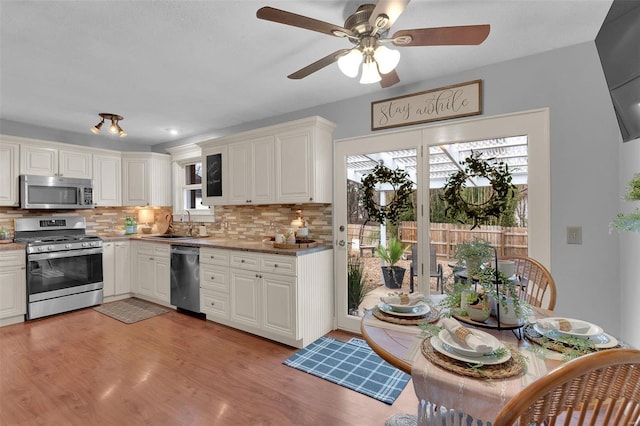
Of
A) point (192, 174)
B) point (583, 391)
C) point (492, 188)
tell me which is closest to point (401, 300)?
point (583, 391)

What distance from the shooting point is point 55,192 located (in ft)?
13.4

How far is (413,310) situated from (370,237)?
5.90 ft

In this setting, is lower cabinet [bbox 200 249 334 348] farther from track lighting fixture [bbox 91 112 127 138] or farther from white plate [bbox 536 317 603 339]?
white plate [bbox 536 317 603 339]

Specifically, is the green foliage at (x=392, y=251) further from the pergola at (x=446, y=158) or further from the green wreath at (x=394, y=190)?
the pergola at (x=446, y=158)

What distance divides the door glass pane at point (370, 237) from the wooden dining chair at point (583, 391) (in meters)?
2.25

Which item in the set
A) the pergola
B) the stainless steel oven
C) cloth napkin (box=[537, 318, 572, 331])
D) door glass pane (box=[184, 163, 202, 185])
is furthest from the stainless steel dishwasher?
cloth napkin (box=[537, 318, 572, 331])

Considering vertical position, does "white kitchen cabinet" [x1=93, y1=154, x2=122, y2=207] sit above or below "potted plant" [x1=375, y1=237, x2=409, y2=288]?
above

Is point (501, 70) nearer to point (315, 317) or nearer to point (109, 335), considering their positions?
point (315, 317)

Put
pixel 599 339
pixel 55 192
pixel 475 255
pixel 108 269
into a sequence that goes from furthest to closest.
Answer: pixel 108 269
pixel 55 192
pixel 475 255
pixel 599 339

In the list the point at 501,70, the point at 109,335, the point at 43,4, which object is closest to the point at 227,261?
the point at 109,335

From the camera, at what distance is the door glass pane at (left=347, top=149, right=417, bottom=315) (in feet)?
9.89

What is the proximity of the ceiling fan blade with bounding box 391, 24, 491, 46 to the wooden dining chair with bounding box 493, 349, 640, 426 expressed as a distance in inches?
55.1

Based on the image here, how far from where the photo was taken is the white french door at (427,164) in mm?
2367

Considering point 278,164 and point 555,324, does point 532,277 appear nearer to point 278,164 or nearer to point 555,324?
point 555,324
